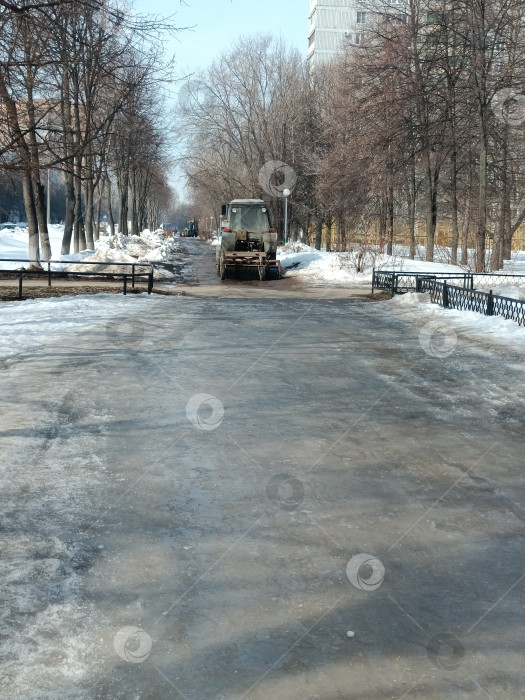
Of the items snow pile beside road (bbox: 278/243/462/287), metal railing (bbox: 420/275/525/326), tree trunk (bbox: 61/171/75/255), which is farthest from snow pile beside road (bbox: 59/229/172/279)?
metal railing (bbox: 420/275/525/326)

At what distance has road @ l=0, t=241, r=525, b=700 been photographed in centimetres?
347

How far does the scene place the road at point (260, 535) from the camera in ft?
11.4

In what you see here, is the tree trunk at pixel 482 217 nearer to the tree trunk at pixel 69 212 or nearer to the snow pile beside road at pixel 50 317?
the snow pile beside road at pixel 50 317

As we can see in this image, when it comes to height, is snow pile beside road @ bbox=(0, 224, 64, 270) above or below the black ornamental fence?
above

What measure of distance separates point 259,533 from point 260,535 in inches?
1.4

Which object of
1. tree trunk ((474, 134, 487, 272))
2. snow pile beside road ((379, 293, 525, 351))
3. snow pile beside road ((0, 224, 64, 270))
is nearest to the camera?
snow pile beside road ((379, 293, 525, 351))

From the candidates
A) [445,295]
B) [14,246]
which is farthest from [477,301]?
[14,246]

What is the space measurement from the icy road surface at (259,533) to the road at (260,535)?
0.6 inches

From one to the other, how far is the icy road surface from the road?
0.05ft

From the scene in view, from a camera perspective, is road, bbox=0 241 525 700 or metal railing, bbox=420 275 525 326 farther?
metal railing, bbox=420 275 525 326

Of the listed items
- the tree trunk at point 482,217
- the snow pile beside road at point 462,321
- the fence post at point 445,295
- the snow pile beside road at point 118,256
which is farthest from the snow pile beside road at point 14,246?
the fence post at point 445,295

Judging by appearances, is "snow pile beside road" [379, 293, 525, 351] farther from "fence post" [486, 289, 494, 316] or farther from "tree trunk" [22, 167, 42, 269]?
"tree trunk" [22, 167, 42, 269]

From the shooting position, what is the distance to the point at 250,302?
68.3 ft

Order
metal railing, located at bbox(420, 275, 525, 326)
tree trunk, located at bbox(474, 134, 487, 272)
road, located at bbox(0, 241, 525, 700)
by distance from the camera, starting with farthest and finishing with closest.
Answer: tree trunk, located at bbox(474, 134, 487, 272) → metal railing, located at bbox(420, 275, 525, 326) → road, located at bbox(0, 241, 525, 700)
